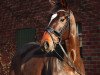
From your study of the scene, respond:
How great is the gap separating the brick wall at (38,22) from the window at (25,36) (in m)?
0.12

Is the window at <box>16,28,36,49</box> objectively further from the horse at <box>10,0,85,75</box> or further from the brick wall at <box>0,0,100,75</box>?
the horse at <box>10,0,85,75</box>

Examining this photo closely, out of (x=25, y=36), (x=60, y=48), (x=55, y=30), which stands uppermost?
(x=55, y=30)

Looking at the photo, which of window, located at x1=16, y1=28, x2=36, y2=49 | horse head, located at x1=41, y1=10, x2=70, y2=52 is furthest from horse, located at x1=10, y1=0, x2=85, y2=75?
window, located at x1=16, y1=28, x2=36, y2=49

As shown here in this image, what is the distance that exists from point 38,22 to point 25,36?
0.77 meters

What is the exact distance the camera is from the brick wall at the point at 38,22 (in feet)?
27.0

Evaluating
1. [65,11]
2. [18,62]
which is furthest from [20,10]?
[65,11]

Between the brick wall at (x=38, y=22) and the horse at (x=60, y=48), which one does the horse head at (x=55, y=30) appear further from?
the brick wall at (x=38, y=22)

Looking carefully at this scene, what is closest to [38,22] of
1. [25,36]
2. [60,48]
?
[25,36]

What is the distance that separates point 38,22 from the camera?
9594 mm

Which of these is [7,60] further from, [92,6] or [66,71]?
[66,71]

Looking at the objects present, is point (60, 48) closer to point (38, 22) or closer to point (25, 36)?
point (38, 22)

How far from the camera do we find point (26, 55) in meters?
7.00

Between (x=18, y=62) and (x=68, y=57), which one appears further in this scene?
(x=18, y=62)

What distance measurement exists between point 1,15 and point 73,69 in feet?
20.3
